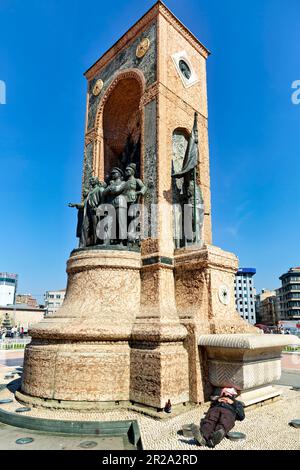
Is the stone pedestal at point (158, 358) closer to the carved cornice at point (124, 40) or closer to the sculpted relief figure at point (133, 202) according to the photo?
the sculpted relief figure at point (133, 202)

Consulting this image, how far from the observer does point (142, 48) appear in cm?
1130

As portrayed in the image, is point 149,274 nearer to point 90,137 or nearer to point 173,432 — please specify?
point 173,432

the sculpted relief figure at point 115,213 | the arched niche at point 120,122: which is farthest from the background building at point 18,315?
the sculpted relief figure at point 115,213

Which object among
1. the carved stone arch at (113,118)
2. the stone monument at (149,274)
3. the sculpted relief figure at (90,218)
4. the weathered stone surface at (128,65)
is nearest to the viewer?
the stone monument at (149,274)

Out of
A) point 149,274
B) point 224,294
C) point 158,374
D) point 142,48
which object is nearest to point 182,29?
point 142,48

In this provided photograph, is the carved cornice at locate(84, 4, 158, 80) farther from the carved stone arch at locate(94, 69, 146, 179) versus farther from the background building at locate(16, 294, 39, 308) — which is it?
the background building at locate(16, 294, 39, 308)

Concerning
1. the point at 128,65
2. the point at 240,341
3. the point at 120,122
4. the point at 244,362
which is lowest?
the point at 244,362

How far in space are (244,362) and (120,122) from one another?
996 cm

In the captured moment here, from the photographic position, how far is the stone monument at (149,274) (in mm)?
6918

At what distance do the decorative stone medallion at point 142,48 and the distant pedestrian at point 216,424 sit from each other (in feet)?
33.9

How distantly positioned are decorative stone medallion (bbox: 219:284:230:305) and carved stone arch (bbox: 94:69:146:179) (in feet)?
21.2

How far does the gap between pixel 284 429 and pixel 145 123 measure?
27.5ft

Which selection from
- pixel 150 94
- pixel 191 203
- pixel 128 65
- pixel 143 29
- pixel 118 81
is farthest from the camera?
pixel 118 81

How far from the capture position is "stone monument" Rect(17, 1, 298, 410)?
6918 millimetres
